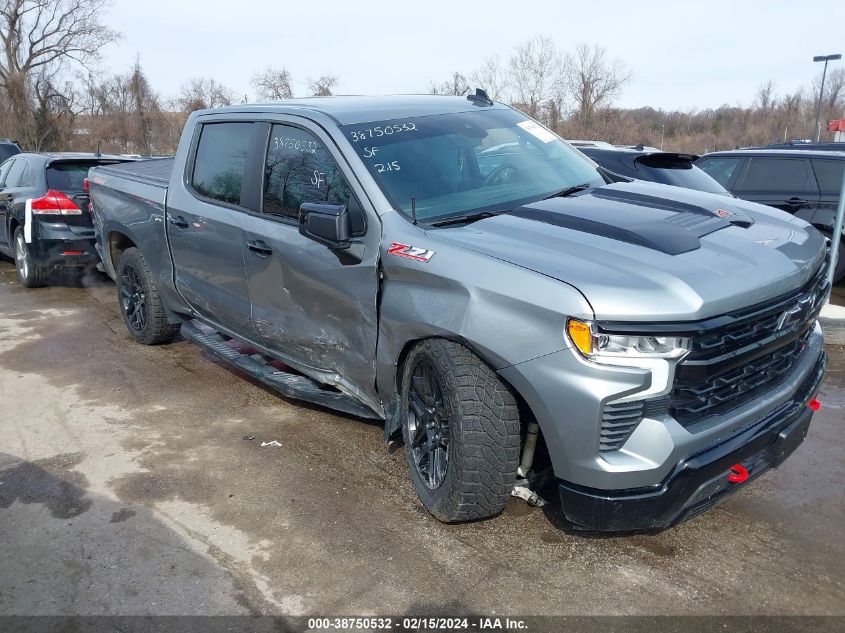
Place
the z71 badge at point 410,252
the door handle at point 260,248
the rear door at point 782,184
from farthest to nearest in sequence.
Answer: the rear door at point 782,184 < the door handle at point 260,248 < the z71 badge at point 410,252

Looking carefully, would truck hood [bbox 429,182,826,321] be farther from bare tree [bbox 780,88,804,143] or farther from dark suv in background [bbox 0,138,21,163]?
bare tree [bbox 780,88,804,143]

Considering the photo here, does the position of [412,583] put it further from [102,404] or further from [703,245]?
[102,404]

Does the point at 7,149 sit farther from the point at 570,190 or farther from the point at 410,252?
the point at 410,252

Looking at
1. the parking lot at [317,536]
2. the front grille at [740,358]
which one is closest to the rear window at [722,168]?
the parking lot at [317,536]

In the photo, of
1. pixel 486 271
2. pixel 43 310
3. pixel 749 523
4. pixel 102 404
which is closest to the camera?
pixel 486 271

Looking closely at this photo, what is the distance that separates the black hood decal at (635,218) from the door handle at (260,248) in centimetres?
144

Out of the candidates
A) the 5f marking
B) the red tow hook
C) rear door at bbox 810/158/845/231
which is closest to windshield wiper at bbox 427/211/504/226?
the 5f marking

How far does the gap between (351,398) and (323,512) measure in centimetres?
66

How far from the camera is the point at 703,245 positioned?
306 centimetres

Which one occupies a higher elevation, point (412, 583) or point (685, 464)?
point (685, 464)

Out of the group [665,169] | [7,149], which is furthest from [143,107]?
[665,169]

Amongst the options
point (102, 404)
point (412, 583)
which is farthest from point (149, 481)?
point (412, 583)

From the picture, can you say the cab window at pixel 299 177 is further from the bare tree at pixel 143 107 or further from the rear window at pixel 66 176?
the bare tree at pixel 143 107

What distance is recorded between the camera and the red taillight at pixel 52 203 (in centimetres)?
830
